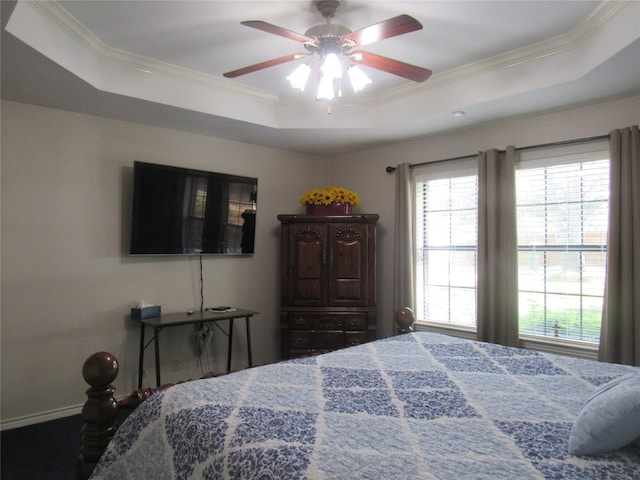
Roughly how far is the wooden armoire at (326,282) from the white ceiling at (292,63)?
0.94m

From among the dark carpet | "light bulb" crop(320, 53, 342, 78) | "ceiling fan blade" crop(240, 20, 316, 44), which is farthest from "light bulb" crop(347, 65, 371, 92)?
the dark carpet

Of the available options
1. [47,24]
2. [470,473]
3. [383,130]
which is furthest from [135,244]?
[470,473]

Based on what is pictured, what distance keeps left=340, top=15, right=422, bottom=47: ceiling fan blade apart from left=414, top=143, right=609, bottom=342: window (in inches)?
81.3

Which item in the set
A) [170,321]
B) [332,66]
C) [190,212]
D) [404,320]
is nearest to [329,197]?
[190,212]

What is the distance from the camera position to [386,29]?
203cm

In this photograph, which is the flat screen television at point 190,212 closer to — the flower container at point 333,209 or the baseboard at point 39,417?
the flower container at point 333,209

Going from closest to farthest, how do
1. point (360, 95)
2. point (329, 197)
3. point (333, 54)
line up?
point (333, 54) → point (360, 95) → point (329, 197)

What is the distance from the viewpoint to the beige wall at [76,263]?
3100 millimetres

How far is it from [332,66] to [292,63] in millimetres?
993

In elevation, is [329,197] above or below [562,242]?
above

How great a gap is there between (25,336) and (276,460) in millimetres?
2858

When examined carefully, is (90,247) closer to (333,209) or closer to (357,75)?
(333,209)

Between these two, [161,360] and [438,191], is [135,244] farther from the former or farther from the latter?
[438,191]

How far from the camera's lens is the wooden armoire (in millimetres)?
4094
